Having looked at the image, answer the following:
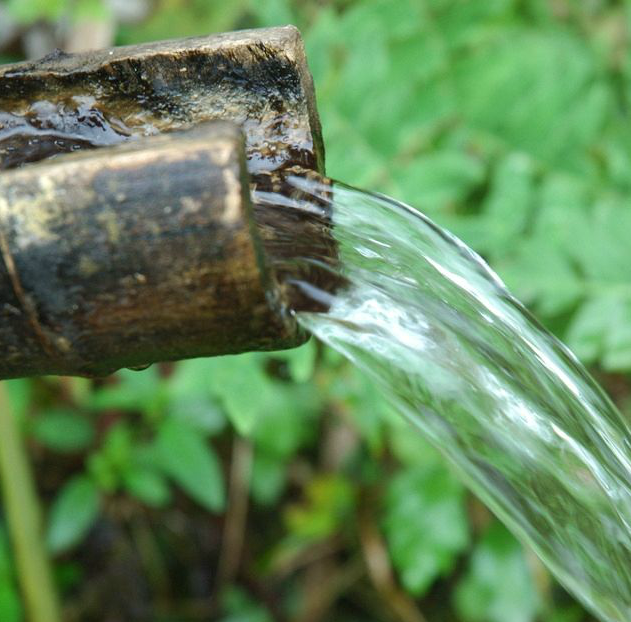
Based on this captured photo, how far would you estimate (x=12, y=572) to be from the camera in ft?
7.96

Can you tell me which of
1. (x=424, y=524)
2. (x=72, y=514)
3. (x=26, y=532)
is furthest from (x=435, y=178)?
(x=26, y=532)

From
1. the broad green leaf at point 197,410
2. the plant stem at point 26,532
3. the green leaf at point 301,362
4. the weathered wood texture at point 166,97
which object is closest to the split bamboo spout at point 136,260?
the weathered wood texture at point 166,97

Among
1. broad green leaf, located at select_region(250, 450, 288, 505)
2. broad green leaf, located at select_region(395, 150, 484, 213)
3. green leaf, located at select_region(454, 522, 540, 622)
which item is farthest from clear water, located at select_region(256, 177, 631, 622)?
broad green leaf, located at select_region(250, 450, 288, 505)

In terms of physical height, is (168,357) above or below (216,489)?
above

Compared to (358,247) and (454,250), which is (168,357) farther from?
(454,250)

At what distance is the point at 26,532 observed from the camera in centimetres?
240

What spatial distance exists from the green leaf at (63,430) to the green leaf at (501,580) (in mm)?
1009

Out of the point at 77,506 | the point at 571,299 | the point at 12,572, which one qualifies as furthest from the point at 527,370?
the point at 12,572

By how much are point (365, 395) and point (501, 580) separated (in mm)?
727

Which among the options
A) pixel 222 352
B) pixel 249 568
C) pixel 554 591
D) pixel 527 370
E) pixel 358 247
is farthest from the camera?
pixel 249 568

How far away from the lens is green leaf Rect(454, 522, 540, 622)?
2463mm

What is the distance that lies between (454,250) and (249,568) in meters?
1.88

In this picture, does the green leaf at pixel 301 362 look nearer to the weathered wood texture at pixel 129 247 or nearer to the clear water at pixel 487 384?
the clear water at pixel 487 384

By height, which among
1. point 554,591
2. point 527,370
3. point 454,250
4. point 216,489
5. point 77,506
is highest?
point 454,250
